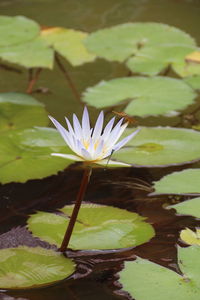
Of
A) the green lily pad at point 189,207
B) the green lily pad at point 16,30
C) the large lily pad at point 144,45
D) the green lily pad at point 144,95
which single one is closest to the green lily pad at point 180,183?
the green lily pad at point 189,207

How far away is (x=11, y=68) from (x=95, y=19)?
719mm

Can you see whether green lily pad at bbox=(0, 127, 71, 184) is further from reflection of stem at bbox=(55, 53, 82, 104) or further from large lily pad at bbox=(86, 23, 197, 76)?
large lily pad at bbox=(86, 23, 197, 76)

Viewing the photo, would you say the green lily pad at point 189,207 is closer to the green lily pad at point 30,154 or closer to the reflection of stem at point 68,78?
the green lily pad at point 30,154

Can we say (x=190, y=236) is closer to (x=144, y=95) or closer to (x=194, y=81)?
(x=144, y=95)

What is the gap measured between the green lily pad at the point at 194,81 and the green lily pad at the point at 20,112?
21.6 inches

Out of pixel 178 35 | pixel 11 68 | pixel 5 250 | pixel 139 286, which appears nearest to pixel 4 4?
pixel 11 68

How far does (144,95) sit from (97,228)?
797 mm

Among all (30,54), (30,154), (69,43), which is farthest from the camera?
(69,43)

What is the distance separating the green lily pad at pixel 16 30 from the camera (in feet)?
8.18

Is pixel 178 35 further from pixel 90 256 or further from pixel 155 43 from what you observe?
pixel 90 256

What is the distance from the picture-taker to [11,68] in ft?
7.80

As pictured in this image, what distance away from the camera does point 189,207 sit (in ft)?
4.41

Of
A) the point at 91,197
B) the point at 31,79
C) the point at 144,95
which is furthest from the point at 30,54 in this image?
the point at 91,197

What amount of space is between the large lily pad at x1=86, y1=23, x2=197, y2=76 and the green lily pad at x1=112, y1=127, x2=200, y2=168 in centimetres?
54
